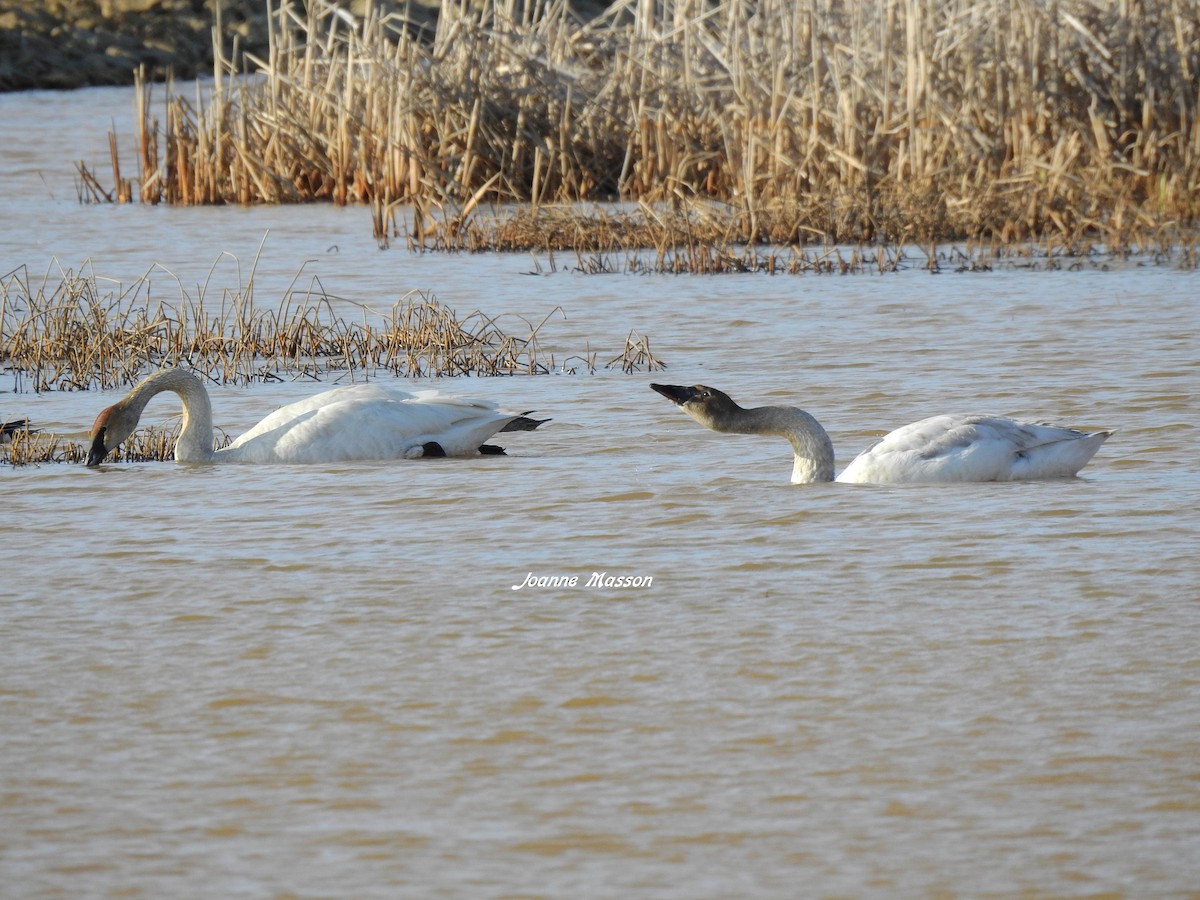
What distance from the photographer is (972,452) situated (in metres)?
6.93

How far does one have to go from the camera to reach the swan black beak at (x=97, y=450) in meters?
7.80

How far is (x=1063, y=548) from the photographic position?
6008mm

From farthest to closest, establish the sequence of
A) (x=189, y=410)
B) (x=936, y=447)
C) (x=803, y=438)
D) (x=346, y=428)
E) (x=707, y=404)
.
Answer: (x=189, y=410) → (x=346, y=428) → (x=707, y=404) → (x=803, y=438) → (x=936, y=447)

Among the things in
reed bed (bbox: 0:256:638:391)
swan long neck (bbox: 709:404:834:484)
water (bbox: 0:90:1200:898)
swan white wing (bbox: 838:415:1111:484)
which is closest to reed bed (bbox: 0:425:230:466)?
water (bbox: 0:90:1200:898)

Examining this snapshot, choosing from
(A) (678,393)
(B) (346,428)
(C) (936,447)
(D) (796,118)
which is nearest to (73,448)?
(B) (346,428)

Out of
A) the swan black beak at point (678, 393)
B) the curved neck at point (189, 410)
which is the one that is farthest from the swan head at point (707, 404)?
the curved neck at point (189, 410)

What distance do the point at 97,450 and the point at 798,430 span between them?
9.05 feet

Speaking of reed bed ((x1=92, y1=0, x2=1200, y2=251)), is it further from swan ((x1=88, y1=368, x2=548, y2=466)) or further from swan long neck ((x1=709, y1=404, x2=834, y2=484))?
swan long neck ((x1=709, y1=404, x2=834, y2=484))

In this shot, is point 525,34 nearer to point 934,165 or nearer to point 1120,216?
point 934,165

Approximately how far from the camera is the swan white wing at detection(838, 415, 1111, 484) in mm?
6922

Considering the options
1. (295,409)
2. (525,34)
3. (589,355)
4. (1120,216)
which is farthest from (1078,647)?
(525,34)

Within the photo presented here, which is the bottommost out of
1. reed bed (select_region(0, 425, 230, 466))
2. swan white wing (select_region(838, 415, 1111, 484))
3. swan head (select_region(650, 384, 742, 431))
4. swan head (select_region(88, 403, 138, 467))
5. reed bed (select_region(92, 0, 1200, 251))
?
reed bed (select_region(0, 425, 230, 466))

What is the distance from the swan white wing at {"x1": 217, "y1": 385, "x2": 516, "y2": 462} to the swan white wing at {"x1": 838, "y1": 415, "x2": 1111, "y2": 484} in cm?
162

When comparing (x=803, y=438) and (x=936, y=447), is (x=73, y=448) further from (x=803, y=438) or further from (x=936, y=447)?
(x=936, y=447)
